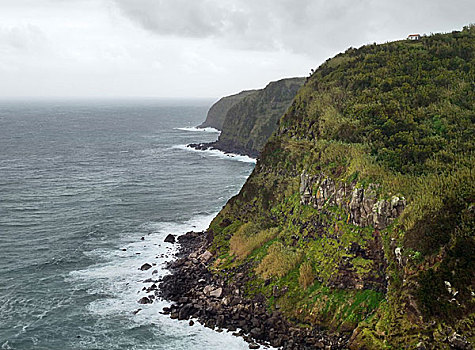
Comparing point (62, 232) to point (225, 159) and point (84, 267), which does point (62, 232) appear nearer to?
point (84, 267)

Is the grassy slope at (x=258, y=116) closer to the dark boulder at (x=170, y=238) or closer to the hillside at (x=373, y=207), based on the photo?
the hillside at (x=373, y=207)

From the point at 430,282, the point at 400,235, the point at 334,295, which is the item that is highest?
the point at 400,235

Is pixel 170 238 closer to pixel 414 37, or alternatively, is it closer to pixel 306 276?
pixel 306 276

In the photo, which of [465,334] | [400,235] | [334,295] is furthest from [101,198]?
[465,334]

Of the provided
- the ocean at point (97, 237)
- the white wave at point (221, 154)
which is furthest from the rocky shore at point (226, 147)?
the ocean at point (97, 237)

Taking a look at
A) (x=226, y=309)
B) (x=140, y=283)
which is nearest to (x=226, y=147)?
(x=140, y=283)
